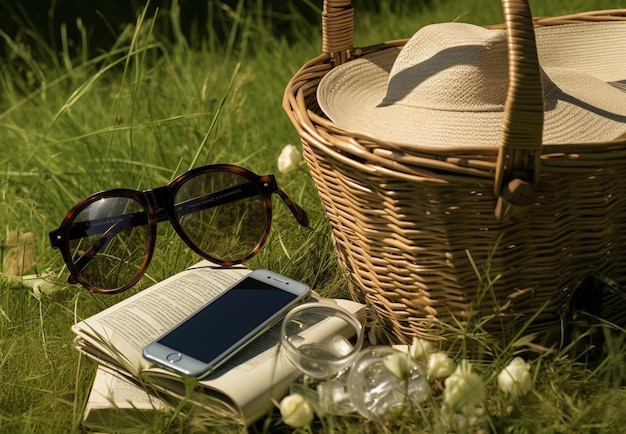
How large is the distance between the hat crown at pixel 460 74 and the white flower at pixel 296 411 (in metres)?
0.57

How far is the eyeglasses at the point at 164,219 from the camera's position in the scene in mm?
1646

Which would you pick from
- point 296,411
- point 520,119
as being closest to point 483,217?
point 520,119

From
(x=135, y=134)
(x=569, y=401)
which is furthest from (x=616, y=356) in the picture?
(x=135, y=134)

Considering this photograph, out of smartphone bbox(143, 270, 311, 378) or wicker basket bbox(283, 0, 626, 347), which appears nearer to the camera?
wicker basket bbox(283, 0, 626, 347)

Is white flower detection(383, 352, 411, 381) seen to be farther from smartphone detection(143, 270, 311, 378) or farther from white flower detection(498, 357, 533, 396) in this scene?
smartphone detection(143, 270, 311, 378)

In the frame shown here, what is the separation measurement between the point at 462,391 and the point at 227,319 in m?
0.48

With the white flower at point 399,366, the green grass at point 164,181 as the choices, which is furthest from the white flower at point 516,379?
the white flower at point 399,366

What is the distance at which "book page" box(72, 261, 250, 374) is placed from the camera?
1444 millimetres

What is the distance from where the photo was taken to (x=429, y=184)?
Answer: 50.0 inches

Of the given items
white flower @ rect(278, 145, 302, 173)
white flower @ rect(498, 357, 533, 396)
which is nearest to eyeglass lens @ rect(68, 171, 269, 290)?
white flower @ rect(278, 145, 302, 173)

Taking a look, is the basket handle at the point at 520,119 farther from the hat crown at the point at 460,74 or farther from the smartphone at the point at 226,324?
the smartphone at the point at 226,324

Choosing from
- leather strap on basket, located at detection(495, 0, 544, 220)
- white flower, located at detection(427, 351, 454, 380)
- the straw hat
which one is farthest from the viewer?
the straw hat

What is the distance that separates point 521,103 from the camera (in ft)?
3.81

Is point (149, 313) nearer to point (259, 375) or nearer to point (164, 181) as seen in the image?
point (259, 375)
